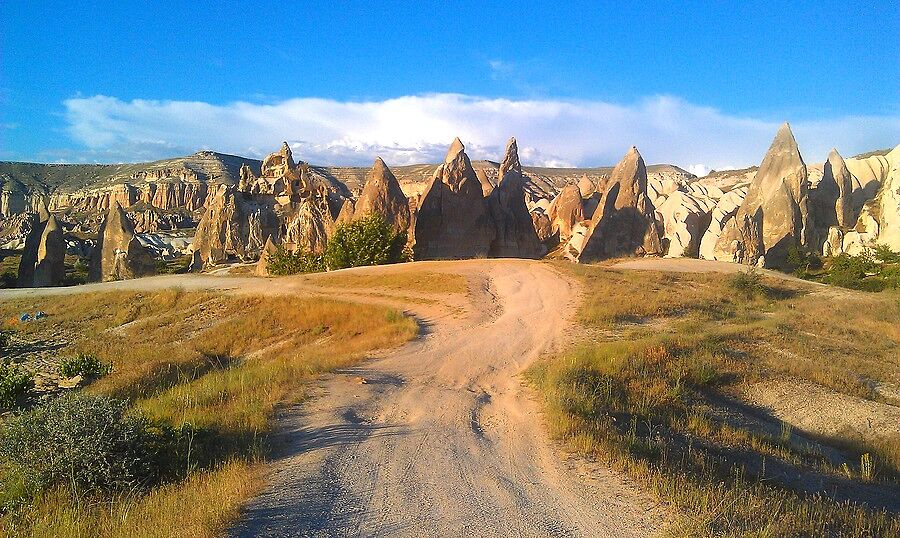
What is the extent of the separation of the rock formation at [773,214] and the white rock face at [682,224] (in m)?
3.38

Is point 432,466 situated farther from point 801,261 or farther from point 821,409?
point 801,261

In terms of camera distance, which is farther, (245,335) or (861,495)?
(245,335)

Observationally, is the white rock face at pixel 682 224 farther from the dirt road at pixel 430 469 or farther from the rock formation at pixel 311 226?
the dirt road at pixel 430 469

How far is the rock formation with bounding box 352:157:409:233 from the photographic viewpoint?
3338 cm

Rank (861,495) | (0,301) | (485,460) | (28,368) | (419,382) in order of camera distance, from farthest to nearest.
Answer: (0,301) → (28,368) → (419,382) → (861,495) → (485,460)

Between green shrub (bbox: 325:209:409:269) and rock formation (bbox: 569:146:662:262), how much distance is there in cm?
1424

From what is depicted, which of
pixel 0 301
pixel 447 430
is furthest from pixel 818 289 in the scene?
pixel 0 301

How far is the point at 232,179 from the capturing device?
15275cm

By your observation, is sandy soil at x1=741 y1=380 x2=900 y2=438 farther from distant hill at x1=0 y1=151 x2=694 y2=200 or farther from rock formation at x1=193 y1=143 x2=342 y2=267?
distant hill at x1=0 y1=151 x2=694 y2=200

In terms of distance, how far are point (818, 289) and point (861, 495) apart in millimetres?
20165

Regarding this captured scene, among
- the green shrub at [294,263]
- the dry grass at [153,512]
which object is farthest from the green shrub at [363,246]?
the dry grass at [153,512]

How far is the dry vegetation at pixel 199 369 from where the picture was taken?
15.1 feet

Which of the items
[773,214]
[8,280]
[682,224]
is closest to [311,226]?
[8,280]

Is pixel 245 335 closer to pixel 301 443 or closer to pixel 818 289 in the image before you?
pixel 301 443
